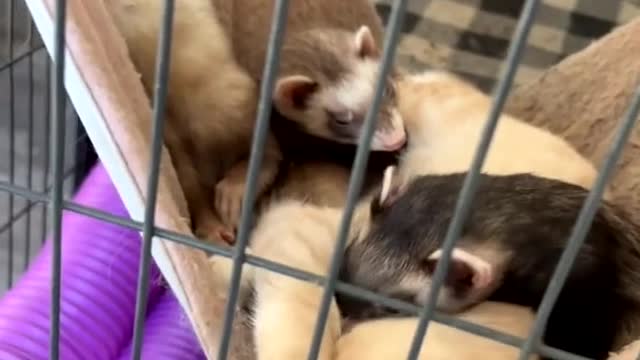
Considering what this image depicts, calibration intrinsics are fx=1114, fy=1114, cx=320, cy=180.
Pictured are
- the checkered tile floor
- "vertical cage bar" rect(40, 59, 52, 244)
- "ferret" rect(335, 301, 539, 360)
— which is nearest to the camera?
"ferret" rect(335, 301, 539, 360)

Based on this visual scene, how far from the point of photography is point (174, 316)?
41.3 inches

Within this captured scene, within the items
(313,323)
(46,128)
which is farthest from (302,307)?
(46,128)

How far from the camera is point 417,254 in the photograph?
83cm

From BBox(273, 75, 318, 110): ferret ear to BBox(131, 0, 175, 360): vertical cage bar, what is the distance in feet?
1.18

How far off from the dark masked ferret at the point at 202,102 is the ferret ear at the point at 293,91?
40mm

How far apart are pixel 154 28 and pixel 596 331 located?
430mm

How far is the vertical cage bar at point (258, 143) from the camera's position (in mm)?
567

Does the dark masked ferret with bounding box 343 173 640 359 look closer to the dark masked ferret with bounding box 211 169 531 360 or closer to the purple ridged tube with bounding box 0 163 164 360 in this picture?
the dark masked ferret with bounding box 211 169 531 360

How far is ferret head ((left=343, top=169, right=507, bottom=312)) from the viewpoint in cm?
80

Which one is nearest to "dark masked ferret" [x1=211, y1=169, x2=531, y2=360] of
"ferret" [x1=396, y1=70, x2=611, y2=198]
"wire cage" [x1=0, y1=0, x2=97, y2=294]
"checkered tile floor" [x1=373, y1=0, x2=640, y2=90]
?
"ferret" [x1=396, y1=70, x2=611, y2=198]

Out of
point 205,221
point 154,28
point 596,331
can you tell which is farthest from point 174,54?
point 596,331

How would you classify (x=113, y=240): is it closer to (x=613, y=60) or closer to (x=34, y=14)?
(x=34, y=14)

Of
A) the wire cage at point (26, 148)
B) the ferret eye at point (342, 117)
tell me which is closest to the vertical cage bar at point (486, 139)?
the ferret eye at point (342, 117)

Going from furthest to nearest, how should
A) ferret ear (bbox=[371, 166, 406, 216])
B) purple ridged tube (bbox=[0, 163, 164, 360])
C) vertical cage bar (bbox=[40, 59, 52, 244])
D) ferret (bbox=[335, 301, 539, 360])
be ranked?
1. vertical cage bar (bbox=[40, 59, 52, 244])
2. purple ridged tube (bbox=[0, 163, 164, 360])
3. ferret ear (bbox=[371, 166, 406, 216])
4. ferret (bbox=[335, 301, 539, 360])
